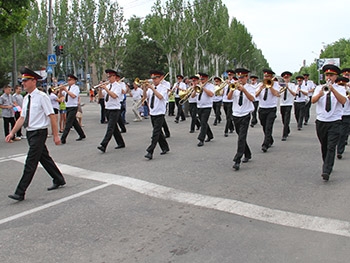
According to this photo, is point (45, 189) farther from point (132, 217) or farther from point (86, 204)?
point (132, 217)

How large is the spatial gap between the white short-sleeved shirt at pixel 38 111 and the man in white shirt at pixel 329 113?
4606 mm

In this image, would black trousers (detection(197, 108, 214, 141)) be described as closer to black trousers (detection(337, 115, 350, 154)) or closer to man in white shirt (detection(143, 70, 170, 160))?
man in white shirt (detection(143, 70, 170, 160))

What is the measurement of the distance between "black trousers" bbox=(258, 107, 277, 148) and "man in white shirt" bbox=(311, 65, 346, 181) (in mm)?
2679

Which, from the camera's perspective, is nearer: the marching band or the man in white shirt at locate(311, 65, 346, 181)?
the man in white shirt at locate(311, 65, 346, 181)

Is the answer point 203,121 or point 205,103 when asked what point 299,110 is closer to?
point 205,103

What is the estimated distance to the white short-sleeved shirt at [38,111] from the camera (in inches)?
248

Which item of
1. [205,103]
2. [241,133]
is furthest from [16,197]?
[205,103]

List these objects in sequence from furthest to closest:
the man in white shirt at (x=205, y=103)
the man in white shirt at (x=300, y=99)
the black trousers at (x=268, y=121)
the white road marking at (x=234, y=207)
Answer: the man in white shirt at (x=300, y=99) < the man in white shirt at (x=205, y=103) < the black trousers at (x=268, y=121) < the white road marking at (x=234, y=207)

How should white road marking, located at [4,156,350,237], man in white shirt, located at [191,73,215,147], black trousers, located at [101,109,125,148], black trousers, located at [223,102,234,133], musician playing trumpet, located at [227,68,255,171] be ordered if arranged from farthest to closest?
black trousers, located at [223,102,234,133]
man in white shirt, located at [191,73,215,147]
black trousers, located at [101,109,125,148]
musician playing trumpet, located at [227,68,255,171]
white road marking, located at [4,156,350,237]

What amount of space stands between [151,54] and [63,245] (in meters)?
65.2

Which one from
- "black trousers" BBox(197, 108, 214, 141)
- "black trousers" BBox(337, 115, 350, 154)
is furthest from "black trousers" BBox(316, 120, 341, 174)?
"black trousers" BBox(197, 108, 214, 141)

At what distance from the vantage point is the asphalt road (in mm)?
4219

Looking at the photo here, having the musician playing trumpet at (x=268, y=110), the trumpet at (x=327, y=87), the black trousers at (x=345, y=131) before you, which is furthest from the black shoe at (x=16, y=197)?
the black trousers at (x=345, y=131)

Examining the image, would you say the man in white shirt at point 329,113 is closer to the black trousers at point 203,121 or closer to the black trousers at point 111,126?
the black trousers at point 203,121
